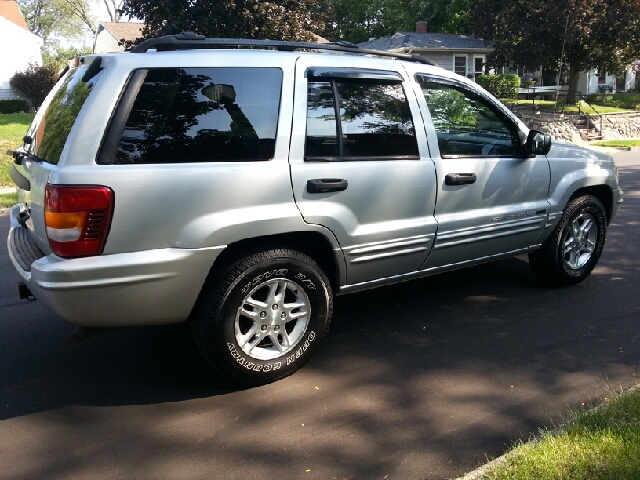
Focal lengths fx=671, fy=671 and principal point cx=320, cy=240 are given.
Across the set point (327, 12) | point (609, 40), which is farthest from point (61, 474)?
point (609, 40)

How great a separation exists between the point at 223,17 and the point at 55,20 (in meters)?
56.4

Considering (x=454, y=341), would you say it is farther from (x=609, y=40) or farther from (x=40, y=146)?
(x=609, y=40)

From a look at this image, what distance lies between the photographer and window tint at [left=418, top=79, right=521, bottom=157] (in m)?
4.82

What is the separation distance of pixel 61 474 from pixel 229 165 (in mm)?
1794

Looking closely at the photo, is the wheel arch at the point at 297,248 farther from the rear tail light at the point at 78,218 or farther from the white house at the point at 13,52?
the white house at the point at 13,52

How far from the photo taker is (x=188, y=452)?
11.1ft

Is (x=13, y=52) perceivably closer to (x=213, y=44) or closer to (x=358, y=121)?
(x=213, y=44)

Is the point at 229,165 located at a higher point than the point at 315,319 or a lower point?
higher

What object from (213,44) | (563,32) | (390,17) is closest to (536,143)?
(213,44)

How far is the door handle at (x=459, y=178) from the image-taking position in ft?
15.6

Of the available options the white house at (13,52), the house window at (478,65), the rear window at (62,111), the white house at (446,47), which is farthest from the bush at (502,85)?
the rear window at (62,111)

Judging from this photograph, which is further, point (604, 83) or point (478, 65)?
point (604, 83)

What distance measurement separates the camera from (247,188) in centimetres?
381

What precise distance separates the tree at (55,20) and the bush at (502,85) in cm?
4351
